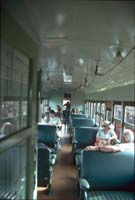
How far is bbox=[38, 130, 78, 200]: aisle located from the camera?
455 centimetres

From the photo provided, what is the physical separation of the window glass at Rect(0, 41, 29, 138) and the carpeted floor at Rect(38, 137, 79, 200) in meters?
2.95

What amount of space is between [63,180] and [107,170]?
188cm

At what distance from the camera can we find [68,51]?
317 cm

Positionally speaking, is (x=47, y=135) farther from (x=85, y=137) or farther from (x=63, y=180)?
(x=63, y=180)

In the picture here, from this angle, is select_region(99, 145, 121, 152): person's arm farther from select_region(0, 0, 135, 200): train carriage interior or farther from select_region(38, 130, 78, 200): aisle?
select_region(38, 130, 78, 200): aisle

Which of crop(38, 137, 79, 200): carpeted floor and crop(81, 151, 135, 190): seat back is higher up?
crop(81, 151, 135, 190): seat back

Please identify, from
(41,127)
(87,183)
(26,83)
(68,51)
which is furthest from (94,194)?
(41,127)

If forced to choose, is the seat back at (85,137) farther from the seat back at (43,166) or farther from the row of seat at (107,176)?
the row of seat at (107,176)

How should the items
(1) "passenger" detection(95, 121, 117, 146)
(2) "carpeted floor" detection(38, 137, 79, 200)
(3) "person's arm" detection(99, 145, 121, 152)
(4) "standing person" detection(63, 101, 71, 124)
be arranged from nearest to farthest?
(3) "person's arm" detection(99, 145, 121, 152) < (2) "carpeted floor" detection(38, 137, 79, 200) < (1) "passenger" detection(95, 121, 117, 146) < (4) "standing person" detection(63, 101, 71, 124)

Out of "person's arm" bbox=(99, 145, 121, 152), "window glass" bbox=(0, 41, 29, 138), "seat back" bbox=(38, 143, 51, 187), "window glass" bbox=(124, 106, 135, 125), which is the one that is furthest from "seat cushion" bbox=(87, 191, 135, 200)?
"window glass" bbox=(0, 41, 29, 138)

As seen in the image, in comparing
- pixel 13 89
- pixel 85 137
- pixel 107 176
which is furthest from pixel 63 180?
pixel 13 89

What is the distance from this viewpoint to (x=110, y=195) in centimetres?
346

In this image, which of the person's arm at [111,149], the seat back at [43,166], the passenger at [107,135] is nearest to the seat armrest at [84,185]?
the person's arm at [111,149]

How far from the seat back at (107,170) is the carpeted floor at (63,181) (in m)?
0.96
